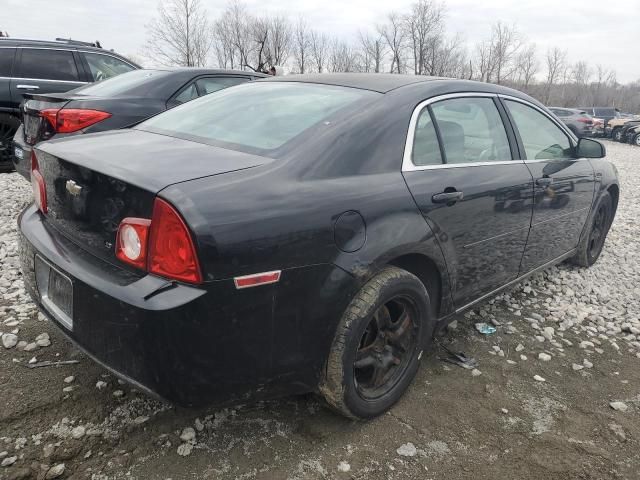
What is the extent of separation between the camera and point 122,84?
16.5ft

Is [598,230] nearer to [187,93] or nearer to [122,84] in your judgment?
[187,93]

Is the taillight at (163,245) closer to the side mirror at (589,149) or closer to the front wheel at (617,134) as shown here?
the side mirror at (589,149)

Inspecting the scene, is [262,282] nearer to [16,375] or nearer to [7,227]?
[16,375]

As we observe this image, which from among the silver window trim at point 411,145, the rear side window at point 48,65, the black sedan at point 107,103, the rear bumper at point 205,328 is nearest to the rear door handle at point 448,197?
the silver window trim at point 411,145

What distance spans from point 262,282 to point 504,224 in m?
1.77

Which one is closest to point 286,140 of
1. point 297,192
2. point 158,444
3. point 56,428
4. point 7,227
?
point 297,192

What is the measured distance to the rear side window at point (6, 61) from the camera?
6.40 m

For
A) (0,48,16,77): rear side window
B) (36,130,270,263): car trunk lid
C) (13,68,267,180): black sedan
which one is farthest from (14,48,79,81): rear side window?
(36,130,270,263): car trunk lid

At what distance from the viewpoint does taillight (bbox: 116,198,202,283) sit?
1.65 meters

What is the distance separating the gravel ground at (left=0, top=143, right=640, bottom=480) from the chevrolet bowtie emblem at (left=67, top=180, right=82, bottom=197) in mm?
1020

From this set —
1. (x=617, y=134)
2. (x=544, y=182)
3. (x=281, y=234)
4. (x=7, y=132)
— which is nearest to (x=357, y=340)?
(x=281, y=234)

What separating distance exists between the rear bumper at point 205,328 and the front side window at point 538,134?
1.98 m

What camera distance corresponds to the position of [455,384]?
107 inches

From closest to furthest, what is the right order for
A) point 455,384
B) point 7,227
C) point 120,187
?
point 120,187 < point 455,384 < point 7,227
